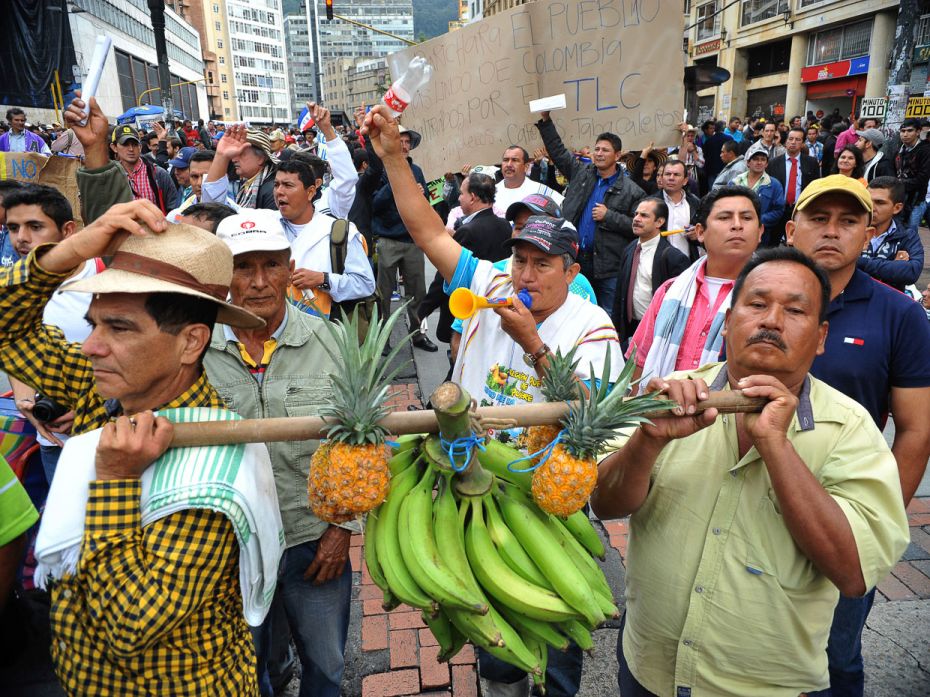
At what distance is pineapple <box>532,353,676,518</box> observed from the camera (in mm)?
1542

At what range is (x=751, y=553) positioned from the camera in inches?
71.3

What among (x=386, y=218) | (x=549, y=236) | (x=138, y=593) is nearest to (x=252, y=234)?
(x=549, y=236)

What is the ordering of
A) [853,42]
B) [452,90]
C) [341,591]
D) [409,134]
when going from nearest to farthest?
[341,591] → [452,90] → [409,134] → [853,42]

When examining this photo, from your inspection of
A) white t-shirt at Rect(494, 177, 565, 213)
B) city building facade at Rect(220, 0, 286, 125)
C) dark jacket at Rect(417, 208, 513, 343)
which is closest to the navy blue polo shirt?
dark jacket at Rect(417, 208, 513, 343)

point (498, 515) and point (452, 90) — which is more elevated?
point (452, 90)

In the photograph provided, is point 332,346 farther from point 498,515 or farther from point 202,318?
point 498,515

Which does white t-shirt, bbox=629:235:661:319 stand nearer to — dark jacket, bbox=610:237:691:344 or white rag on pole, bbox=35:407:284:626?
dark jacket, bbox=610:237:691:344

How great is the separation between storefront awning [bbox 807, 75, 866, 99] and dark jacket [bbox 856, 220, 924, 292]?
27.7 metres

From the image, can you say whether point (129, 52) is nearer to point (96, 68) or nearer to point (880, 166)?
point (880, 166)

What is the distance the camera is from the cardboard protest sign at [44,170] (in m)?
4.54

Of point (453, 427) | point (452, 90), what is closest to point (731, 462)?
point (453, 427)

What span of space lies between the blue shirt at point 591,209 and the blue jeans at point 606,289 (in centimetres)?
38

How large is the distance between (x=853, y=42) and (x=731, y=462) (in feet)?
109

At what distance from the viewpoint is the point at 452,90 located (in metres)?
4.82
